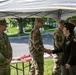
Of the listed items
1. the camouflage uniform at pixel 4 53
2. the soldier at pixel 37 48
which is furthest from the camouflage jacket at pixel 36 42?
the camouflage uniform at pixel 4 53

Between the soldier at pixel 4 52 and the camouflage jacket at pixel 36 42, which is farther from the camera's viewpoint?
the camouflage jacket at pixel 36 42

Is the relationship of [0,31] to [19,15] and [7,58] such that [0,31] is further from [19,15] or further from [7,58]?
[19,15]

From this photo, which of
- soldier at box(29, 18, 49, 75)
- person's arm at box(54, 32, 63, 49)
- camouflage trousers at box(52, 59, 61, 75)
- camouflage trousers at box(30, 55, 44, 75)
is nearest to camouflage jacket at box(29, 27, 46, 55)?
soldier at box(29, 18, 49, 75)

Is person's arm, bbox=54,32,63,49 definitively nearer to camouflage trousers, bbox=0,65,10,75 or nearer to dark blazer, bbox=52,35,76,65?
dark blazer, bbox=52,35,76,65

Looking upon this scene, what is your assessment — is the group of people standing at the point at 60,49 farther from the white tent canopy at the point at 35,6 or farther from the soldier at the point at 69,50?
the white tent canopy at the point at 35,6

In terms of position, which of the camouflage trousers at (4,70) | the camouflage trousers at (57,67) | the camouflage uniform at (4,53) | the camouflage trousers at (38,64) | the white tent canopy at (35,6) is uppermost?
the white tent canopy at (35,6)

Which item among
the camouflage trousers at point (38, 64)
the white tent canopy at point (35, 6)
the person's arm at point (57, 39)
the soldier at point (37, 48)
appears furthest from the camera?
the person's arm at point (57, 39)

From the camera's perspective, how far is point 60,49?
572 cm

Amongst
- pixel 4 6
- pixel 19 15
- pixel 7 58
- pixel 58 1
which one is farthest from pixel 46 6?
pixel 19 15

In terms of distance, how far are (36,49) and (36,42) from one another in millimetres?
178

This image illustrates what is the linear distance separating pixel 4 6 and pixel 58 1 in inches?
44.6

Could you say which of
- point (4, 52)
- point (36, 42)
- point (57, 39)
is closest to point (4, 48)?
point (4, 52)

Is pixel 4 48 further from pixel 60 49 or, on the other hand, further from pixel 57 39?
pixel 57 39

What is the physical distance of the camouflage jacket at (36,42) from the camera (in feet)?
20.3
